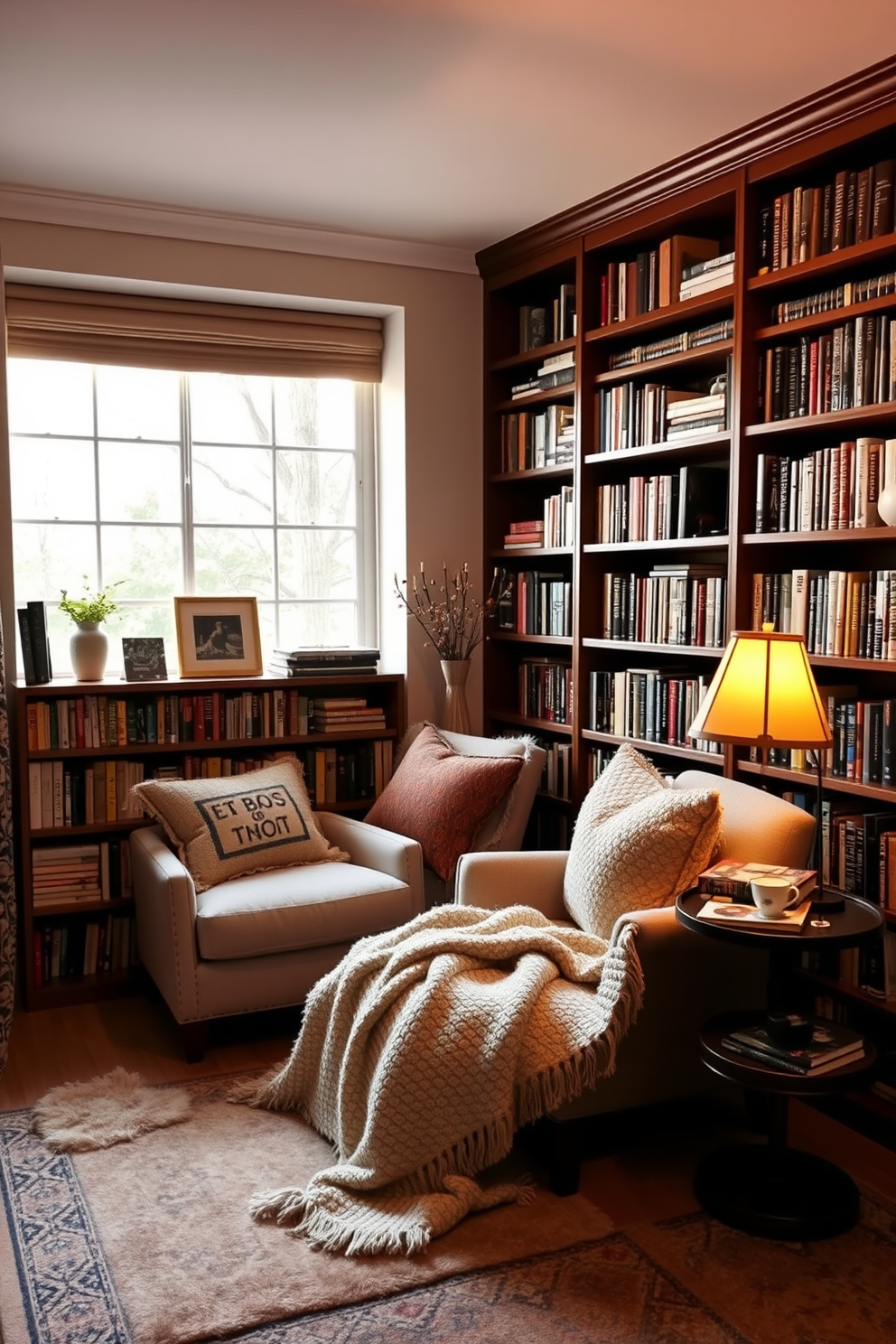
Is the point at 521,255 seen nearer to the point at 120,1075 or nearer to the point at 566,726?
the point at 566,726

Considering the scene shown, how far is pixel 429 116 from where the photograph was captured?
3.11 meters

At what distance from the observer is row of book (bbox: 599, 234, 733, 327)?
3.45 m

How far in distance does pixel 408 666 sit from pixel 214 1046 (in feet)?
5.23

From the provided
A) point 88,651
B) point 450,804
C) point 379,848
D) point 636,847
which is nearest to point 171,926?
point 379,848

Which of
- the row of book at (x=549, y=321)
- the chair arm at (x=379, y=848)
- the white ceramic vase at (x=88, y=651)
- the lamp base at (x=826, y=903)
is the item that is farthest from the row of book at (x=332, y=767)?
the lamp base at (x=826, y=903)

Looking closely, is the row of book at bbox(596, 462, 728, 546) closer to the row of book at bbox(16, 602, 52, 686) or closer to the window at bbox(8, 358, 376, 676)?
the window at bbox(8, 358, 376, 676)

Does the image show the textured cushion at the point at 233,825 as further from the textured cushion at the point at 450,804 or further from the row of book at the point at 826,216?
the row of book at the point at 826,216

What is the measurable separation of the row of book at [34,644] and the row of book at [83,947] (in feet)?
2.74

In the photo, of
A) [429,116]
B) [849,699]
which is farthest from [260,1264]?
[429,116]

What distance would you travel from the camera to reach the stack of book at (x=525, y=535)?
434cm

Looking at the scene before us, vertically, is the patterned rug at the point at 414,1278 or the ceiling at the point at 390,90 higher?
the ceiling at the point at 390,90

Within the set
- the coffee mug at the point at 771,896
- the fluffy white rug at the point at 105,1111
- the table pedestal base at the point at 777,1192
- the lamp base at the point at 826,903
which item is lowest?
the fluffy white rug at the point at 105,1111

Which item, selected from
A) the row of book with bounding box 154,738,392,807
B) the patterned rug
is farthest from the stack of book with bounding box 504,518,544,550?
the patterned rug

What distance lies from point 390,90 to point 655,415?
1278 mm
